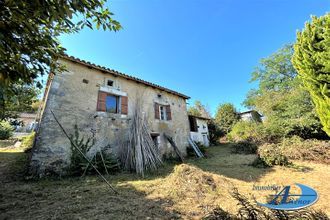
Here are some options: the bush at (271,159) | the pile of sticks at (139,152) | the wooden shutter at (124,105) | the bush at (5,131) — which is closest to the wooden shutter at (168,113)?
→ the pile of sticks at (139,152)

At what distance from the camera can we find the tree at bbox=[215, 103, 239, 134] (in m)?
17.7

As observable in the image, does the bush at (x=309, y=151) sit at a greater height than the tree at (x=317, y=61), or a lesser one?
lesser

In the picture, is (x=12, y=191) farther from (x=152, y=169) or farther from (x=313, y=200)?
(x=313, y=200)

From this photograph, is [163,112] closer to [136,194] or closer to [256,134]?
[136,194]

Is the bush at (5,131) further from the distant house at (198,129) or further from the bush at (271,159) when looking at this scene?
the bush at (271,159)

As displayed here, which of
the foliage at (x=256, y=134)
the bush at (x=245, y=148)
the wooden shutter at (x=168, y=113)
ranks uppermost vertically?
the wooden shutter at (x=168, y=113)

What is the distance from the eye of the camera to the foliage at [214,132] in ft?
53.2

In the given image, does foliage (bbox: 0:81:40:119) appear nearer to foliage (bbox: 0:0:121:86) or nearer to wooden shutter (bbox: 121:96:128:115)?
foliage (bbox: 0:0:121:86)

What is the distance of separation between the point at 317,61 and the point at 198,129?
31.1 ft

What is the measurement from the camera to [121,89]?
8.30 metres

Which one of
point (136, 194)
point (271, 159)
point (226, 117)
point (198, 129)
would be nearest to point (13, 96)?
point (136, 194)

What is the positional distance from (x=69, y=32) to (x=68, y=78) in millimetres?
4202

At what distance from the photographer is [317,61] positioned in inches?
217

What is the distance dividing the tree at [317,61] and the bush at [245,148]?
5.14 m
